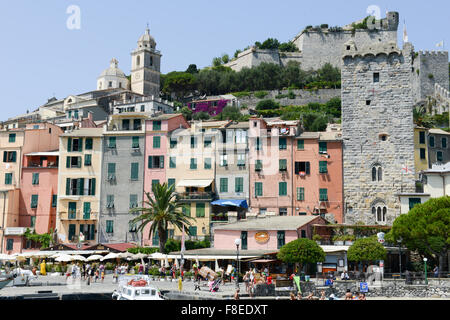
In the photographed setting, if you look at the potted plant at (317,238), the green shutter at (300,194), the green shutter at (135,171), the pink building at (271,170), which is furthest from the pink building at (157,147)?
the potted plant at (317,238)

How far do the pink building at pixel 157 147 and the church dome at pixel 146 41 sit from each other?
71928mm

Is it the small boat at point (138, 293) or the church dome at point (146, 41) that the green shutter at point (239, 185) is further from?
the church dome at point (146, 41)

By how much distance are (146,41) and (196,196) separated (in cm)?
7950

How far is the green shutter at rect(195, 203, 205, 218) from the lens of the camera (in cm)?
5116

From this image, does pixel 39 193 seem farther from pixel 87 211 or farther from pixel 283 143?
pixel 283 143

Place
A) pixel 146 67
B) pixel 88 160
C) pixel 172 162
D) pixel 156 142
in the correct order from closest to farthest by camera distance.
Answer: pixel 172 162, pixel 156 142, pixel 88 160, pixel 146 67

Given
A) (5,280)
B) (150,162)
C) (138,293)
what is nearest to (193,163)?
(150,162)

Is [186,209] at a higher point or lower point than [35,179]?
lower

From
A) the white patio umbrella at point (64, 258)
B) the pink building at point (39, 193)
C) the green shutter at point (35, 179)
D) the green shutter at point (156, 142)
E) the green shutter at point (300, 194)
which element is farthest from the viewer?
the green shutter at point (35, 179)

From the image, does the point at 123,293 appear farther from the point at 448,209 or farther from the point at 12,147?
the point at 12,147

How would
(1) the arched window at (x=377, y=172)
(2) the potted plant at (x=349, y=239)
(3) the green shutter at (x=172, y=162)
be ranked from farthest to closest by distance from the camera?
(3) the green shutter at (x=172, y=162)
(1) the arched window at (x=377, y=172)
(2) the potted plant at (x=349, y=239)

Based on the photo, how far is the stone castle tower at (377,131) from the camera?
50.0 m

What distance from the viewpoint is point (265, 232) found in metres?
44.1
